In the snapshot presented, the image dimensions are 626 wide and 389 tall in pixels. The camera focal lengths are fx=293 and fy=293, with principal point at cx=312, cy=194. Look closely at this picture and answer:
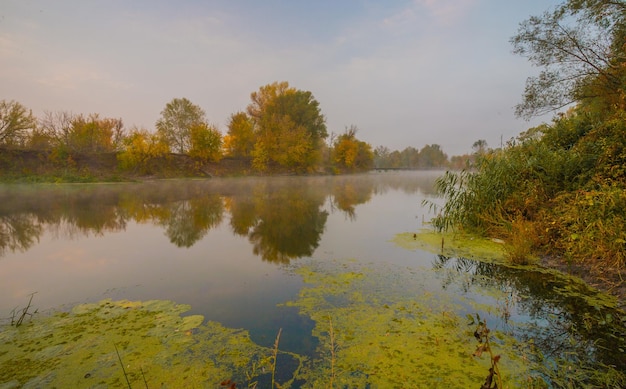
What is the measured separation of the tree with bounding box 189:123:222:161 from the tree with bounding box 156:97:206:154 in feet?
25.1

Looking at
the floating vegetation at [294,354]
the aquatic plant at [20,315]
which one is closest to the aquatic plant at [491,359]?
the floating vegetation at [294,354]

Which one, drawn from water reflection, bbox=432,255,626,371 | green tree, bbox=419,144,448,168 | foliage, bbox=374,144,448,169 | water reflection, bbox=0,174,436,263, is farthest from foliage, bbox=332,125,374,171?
green tree, bbox=419,144,448,168

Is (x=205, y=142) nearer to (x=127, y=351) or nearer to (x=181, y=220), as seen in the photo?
(x=181, y=220)

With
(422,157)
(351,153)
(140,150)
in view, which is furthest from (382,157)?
(140,150)

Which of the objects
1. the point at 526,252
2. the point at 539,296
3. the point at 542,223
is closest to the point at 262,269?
the point at 539,296

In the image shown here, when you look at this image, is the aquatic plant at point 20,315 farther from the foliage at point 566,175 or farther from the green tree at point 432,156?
the green tree at point 432,156

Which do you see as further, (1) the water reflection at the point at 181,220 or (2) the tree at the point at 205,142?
(2) the tree at the point at 205,142

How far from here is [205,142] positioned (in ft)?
134

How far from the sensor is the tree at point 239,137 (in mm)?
47281

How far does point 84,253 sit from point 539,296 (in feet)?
32.7

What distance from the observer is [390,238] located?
9117 mm

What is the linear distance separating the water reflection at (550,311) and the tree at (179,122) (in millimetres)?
49321

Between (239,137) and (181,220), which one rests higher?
(239,137)

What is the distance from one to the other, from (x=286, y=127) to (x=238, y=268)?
4290 centimetres
